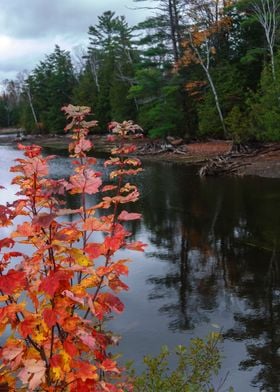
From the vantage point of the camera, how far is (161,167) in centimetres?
2658

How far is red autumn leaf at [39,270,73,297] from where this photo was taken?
188 centimetres

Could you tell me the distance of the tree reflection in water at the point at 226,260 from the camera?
22.7 ft

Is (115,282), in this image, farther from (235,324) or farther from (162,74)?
(162,74)

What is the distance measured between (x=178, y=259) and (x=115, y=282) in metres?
8.03

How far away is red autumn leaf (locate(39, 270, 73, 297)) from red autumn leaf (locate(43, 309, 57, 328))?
0.10m

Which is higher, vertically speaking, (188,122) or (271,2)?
(271,2)

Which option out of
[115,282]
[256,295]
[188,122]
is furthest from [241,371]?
[188,122]

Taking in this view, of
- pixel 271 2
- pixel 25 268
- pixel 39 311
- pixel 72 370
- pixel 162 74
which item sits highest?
pixel 271 2

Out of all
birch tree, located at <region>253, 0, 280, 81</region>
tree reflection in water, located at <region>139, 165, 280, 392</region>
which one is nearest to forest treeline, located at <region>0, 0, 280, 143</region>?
birch tree, located at <region>253, 0, 280, 81</region>

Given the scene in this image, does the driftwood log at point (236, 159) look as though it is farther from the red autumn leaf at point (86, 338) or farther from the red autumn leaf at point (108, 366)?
the red autumn leaf at point (86, 338)

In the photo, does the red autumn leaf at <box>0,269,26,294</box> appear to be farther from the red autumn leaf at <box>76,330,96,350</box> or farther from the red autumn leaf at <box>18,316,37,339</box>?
the red autumn leaf at <box>76,330,96,350</box>

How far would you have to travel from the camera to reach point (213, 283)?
29.0 feet

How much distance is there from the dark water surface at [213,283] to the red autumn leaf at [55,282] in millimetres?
4371

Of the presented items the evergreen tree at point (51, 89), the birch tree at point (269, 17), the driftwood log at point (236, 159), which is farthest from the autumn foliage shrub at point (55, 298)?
the evergreen tree at point (51, 89)
